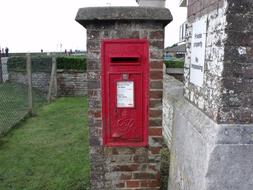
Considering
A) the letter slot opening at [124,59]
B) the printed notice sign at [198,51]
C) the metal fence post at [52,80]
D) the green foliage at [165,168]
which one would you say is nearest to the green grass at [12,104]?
the metal fence post at [52,80]

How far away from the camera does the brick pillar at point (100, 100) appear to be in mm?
3238

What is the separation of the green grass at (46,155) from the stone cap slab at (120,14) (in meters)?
2.06

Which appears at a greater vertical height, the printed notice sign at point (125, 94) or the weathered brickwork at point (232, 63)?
the weathered brickwork at point (232, 63)

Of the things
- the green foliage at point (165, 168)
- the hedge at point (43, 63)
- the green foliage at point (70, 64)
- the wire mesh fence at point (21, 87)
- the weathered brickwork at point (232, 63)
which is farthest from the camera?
the green foliage at point (70, 64)

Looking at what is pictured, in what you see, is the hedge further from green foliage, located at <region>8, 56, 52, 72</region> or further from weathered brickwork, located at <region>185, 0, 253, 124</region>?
weathered brickwork, located at <region>185, 0, 253, 124</region>

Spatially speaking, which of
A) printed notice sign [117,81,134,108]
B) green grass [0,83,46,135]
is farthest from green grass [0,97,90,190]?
printed notice sign [117,81,134,108]

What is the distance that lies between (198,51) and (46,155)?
11.7 ft

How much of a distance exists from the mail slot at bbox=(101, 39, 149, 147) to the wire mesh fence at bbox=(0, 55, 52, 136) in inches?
156

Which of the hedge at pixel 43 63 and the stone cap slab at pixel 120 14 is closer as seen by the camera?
the stone cap slab at pixel 120 14

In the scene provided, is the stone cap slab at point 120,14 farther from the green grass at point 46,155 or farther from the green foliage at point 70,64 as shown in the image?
the green foliage at point 70,64

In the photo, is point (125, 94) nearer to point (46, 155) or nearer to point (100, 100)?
point (100, 100)

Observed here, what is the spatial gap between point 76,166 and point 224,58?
130 inches

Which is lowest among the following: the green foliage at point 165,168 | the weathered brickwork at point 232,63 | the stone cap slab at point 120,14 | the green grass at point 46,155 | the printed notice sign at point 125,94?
the green grass at point 46,155

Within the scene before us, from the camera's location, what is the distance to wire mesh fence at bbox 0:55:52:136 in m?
7.96
